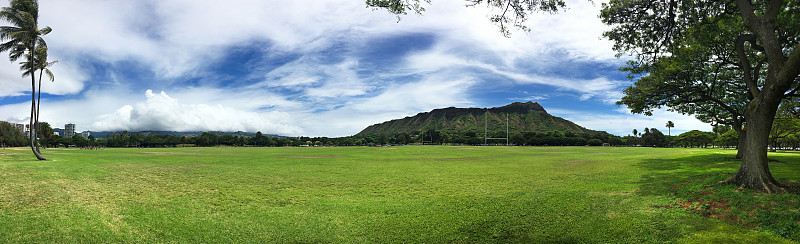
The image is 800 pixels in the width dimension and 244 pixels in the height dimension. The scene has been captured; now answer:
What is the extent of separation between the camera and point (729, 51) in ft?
61.1

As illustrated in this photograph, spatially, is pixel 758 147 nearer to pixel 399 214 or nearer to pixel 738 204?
pixel 738 204

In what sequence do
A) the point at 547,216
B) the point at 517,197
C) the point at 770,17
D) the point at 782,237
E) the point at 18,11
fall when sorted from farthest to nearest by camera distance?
the point at 18,11 < the point at 517,197 < the point at 770,17 < the point at 547,216 < the point at 782,237

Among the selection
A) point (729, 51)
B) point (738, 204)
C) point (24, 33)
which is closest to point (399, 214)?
point (738, 204)

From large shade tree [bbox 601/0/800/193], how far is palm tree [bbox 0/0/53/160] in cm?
4201

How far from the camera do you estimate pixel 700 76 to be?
23.9 m

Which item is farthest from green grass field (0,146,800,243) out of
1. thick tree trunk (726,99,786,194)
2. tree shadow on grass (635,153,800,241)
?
thick tree trunk (726,99,786,194)

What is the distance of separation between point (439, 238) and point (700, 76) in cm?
2626

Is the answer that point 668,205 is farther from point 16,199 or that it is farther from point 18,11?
point 18,11

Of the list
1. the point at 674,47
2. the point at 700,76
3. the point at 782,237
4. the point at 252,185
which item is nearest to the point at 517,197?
the point at 782,237

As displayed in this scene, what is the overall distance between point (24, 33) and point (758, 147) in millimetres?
46274

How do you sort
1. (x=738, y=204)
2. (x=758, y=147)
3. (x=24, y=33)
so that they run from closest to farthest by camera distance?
(x=738, y=204)
(x=758, y=147)
(x=24, y=33)

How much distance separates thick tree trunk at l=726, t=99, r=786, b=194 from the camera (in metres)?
11.2

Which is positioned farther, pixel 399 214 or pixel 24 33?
pixel 24 33

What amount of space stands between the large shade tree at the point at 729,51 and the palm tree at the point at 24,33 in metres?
42.0
